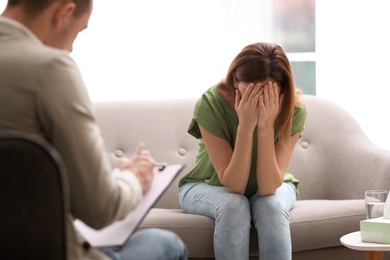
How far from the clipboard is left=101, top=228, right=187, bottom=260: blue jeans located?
0.07 ft

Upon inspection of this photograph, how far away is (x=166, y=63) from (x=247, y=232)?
166 centimetres

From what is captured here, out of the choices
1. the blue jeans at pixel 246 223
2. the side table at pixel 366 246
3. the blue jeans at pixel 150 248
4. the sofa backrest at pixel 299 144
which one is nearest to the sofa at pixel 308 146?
the sofa backrest at pixel 299 144

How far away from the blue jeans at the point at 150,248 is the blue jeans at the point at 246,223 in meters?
1.29

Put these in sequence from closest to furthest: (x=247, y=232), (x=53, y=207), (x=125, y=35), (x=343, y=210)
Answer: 1. (x=53, y=207)
2. (x=247, y=232)
3. (x=343, y=210)
4. (x=125, y=35)

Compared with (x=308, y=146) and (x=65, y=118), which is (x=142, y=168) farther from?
(x=308, y=146)

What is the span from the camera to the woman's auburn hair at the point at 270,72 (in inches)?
120

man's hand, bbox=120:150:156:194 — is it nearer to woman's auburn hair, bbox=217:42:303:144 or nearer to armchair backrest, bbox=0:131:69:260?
armchair backrest, bbox=0:131:69:260

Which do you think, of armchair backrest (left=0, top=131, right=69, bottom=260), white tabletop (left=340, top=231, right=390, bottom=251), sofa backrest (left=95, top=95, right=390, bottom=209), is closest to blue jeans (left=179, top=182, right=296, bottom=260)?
white tabletop (left=340, top=231, right=390, bottom=251)

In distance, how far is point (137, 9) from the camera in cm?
444

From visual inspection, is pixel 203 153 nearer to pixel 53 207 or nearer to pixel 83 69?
pixel 83 69

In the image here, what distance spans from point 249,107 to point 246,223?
420 mm

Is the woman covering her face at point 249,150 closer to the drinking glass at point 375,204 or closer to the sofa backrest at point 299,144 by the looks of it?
the drinking glass at point 375,204

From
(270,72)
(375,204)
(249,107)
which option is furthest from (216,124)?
(375,204)

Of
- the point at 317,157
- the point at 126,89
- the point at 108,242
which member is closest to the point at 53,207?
the point at 108,242
